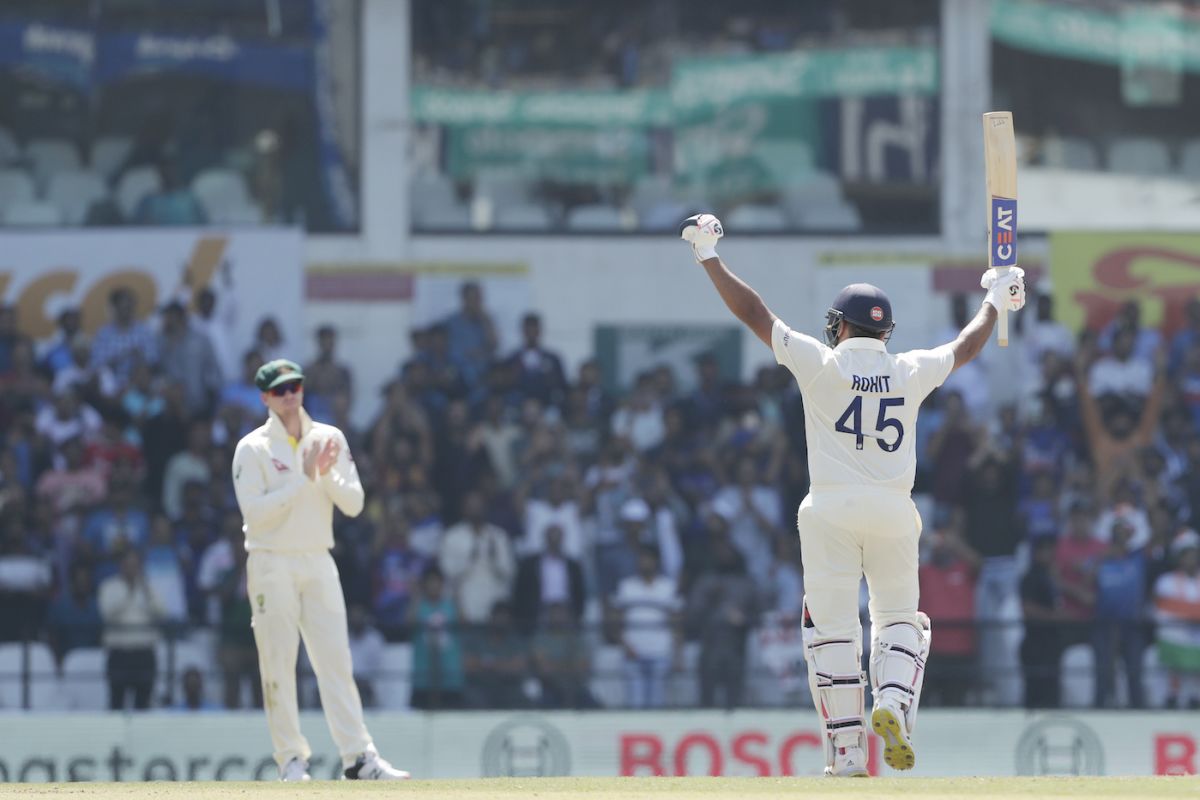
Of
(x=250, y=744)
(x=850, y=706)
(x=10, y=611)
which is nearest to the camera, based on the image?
(x=850, y=706)

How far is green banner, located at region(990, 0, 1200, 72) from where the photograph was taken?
1970cm

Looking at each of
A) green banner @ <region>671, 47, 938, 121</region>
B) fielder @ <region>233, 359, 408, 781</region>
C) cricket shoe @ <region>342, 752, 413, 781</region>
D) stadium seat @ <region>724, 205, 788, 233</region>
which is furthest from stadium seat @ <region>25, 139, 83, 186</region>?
cricket shoe @ <region>342, 752, 413, 781</region>

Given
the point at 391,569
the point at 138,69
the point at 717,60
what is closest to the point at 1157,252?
the point at 717,60

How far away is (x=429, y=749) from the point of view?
14.9 meters

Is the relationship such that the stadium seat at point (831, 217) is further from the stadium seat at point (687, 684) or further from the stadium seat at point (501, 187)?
the stadium seat at point (687, 684)

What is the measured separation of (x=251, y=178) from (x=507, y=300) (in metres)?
2.45

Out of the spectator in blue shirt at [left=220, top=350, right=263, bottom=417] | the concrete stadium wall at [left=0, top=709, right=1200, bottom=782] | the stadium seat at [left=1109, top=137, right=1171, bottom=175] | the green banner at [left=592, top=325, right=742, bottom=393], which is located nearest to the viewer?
the concrete stadium wall at [left=0, top=709, right=1200, bottom=782]

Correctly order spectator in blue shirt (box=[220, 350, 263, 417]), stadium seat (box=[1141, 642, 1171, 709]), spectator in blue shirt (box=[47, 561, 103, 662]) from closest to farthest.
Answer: stadium seat (box=[1141, 642, 1171, 709]) → spectator in blue shirt (box=[47, 561, 103, 662]) → spectator in blue shirt (box=[220, 350, 263, 417])

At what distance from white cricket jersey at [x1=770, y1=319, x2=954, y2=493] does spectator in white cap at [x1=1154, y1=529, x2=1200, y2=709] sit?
6.92 meters

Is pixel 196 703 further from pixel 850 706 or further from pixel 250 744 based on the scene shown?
pixel 850 706

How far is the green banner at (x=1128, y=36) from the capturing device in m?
19.7

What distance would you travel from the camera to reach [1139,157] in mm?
19672

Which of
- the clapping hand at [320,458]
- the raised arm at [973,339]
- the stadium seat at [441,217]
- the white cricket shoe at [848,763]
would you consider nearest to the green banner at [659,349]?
the stadium seat at [441,217]

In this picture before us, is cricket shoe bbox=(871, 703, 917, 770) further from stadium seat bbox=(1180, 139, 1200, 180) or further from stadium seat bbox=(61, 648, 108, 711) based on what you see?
stadium seat bbox=(1180, 139, 1200, 180)
